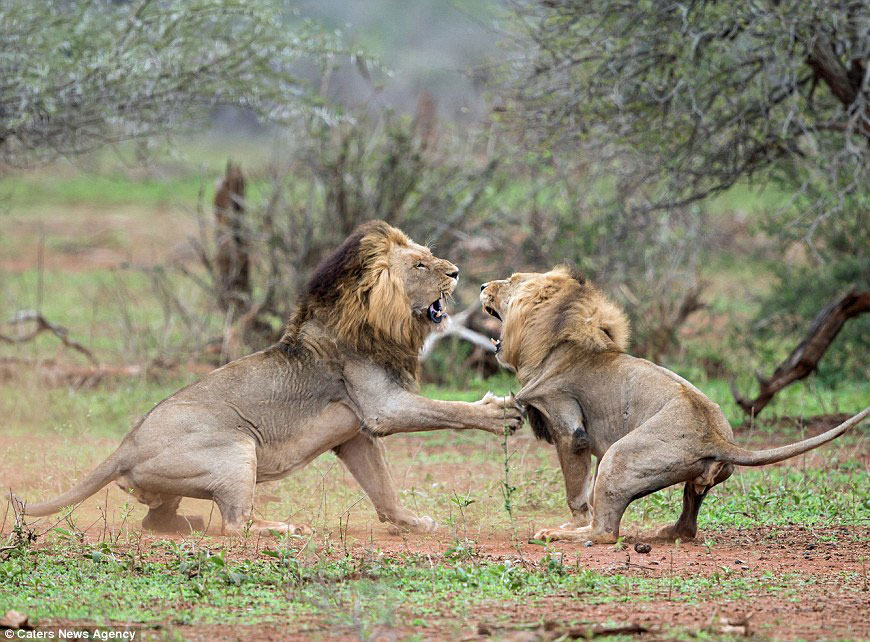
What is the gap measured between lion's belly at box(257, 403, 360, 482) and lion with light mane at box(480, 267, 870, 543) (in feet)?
2.77

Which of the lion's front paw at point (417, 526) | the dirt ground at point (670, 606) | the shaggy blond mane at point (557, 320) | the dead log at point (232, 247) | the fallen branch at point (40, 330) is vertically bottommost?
the dirt ground at point (670, 606)

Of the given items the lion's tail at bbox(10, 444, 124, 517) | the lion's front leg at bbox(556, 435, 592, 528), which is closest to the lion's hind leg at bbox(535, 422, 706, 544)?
the lion's front leg at bbox(556, 435, 592, 528)

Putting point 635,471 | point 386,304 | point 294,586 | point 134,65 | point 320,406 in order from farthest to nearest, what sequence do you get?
point 134,65 < point 320,406 < point 386,304 < point 635,471 < point 294,586

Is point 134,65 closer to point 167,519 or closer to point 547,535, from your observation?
point 167,519

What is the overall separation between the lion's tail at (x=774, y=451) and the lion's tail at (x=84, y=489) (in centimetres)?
276

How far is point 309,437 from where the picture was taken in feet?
18.6

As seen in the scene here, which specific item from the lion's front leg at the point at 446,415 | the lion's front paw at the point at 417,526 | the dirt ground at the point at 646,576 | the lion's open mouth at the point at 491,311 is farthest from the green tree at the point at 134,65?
the lion's front paw at the point at 417,526

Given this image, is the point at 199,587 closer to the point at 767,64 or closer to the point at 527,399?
the point at 527,399

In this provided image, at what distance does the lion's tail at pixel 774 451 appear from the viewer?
15.3 feet

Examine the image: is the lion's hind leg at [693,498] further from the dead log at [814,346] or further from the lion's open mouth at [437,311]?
the dead log at [814,346]

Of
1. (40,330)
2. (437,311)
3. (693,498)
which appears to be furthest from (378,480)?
(40,330)

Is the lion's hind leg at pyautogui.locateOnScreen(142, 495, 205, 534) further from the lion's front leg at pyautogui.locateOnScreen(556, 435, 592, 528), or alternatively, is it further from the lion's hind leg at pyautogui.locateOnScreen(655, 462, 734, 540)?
the lion's hind leg at pyautogui.locateOnScreen(655, 462, 734, 540)

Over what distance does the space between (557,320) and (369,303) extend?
904 mm

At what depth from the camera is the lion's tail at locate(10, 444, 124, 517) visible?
5.29 metres
